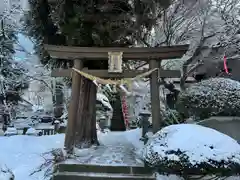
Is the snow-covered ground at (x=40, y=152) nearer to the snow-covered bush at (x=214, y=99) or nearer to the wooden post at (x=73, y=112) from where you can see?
the wooden post at (x=73, y=112)

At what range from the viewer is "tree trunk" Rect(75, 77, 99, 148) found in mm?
6715

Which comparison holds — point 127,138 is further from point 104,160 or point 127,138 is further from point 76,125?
point 104,160

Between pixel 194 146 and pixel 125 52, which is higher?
pixel 125 52

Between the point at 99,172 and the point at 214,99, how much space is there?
2857 mm

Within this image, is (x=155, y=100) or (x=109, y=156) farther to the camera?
(x=155, y=100)

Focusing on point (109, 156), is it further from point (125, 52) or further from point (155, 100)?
point (125, 52)

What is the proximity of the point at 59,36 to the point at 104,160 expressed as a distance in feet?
12.6

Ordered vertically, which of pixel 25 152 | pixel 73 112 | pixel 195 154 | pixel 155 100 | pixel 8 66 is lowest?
pixel 25 152

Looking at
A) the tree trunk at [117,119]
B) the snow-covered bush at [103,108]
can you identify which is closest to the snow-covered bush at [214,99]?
the tree trunk at [117,119]

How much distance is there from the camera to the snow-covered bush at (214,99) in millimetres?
6102

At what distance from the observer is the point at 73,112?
638 centimetres

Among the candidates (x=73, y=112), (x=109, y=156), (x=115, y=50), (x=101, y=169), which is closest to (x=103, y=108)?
(x=73, y=112)

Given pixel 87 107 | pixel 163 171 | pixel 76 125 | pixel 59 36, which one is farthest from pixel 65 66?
pixel 163 171

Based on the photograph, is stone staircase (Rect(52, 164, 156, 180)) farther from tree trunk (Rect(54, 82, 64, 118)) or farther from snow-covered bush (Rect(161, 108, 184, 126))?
tree trunk (Rect(54, 82, 64, 118))
